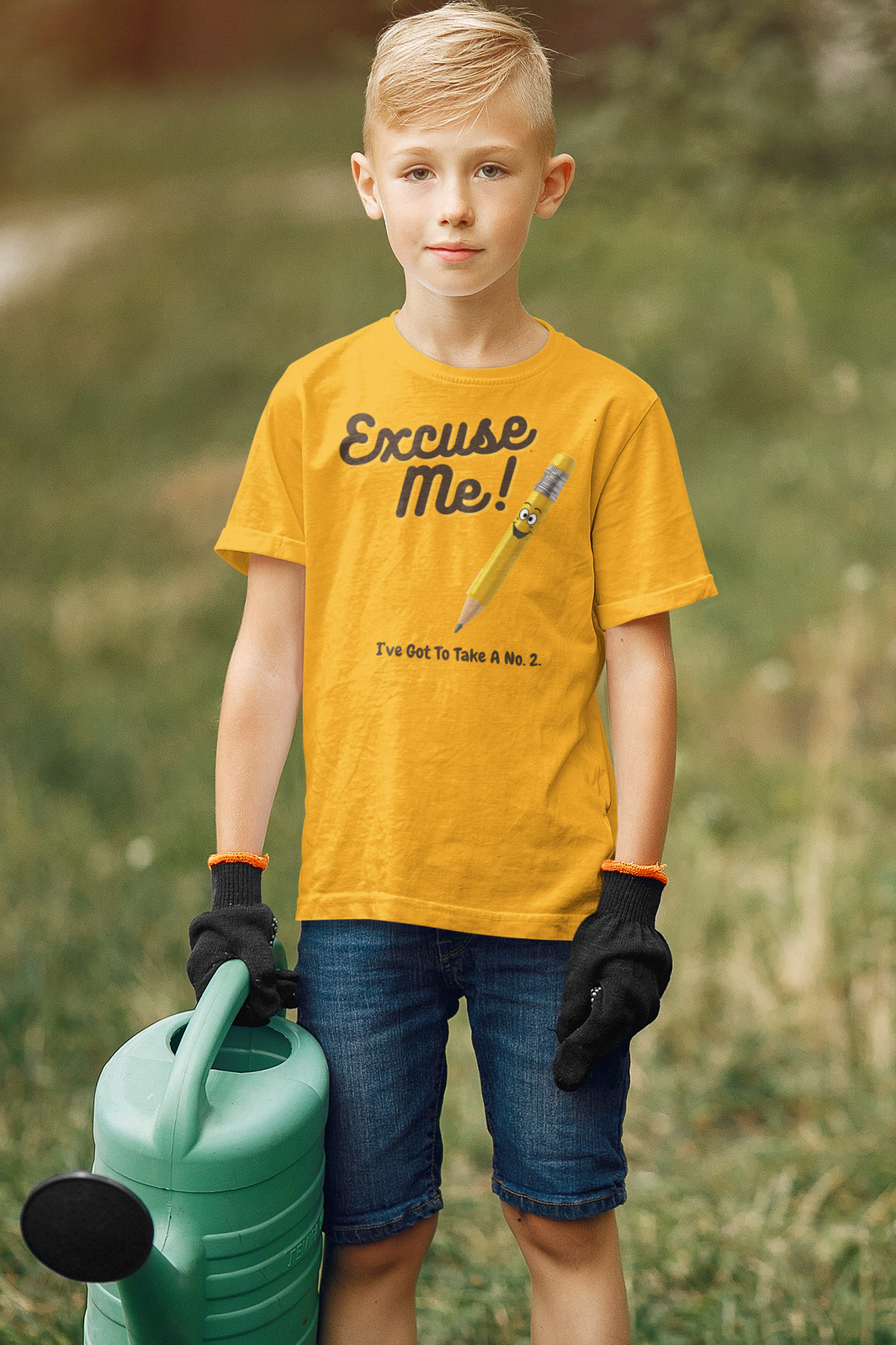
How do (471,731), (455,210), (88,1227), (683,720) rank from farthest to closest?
1. (683,720)
2. (471,731)
3. (455,210)
4. (88,1227)

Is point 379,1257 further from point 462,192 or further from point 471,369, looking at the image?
point 462,192

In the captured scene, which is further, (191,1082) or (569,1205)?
(569,1205)

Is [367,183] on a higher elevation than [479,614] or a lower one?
higher

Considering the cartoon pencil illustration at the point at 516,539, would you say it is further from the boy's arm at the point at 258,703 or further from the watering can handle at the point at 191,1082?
the watering can handle at the point at 191,1082

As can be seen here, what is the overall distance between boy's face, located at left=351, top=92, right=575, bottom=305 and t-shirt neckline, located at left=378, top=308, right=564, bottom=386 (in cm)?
9

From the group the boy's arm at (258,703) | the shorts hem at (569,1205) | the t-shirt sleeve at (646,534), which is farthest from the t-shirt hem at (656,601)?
the shorts hem at (569,1205)

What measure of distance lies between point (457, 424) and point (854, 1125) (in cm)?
192

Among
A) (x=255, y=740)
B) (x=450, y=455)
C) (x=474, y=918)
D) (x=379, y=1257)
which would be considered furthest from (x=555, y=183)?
Answer: (x=379, y=1257)

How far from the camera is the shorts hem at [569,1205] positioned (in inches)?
56.6

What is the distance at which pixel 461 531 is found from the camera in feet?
4.72

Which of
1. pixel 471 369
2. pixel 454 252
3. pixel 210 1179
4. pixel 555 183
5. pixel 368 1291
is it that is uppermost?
pixel 555 183

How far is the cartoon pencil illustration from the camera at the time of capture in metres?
1.42

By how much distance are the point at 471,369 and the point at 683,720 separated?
2934 mm

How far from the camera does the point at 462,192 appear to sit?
1.34 metres
